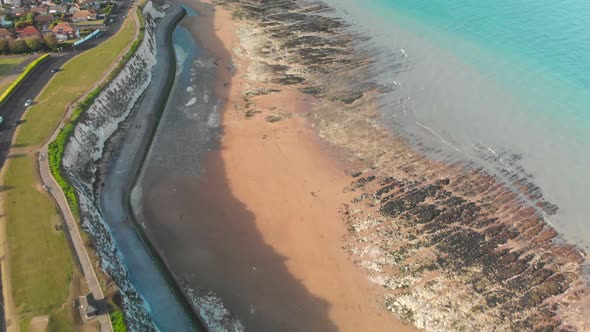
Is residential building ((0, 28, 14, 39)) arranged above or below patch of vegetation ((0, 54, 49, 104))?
above

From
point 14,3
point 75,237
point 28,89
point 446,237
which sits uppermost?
point 14,3

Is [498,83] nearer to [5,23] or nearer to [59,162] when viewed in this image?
[59,162]

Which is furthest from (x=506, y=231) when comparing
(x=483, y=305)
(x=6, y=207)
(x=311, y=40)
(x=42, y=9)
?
(x=42, y=9)

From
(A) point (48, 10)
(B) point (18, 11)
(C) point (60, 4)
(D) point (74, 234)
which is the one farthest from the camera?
(C) point (60, 4)

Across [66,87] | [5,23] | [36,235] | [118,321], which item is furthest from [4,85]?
[118,321]

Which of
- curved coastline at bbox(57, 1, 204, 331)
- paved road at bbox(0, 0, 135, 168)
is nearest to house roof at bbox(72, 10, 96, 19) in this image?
paved road at bbox(0, 0, 135, 168)

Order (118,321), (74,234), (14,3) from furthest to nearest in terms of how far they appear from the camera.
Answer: (14,3) → (74,234) → (118,321)

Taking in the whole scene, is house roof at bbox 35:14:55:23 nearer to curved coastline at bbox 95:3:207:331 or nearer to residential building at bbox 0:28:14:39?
residential building at bbox 0:28:14:39
